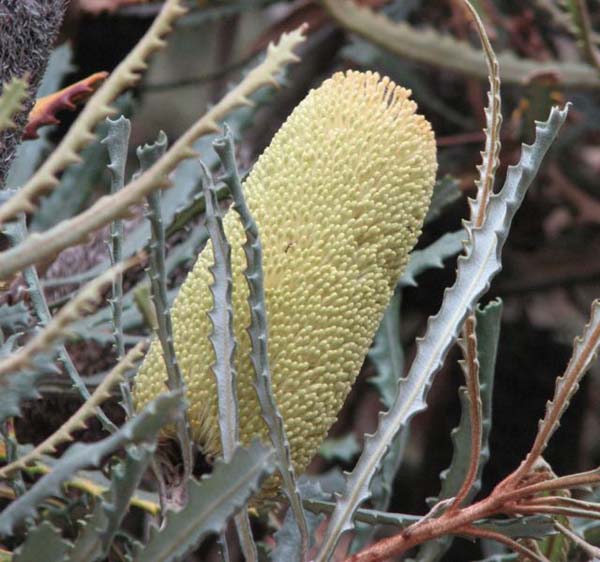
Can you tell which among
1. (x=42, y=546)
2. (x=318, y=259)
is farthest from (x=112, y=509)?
(x=318, y=259)

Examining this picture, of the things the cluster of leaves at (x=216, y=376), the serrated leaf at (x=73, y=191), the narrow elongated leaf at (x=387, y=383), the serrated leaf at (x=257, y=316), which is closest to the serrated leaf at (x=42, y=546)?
the cluster of leaves at (x=216, y=376)

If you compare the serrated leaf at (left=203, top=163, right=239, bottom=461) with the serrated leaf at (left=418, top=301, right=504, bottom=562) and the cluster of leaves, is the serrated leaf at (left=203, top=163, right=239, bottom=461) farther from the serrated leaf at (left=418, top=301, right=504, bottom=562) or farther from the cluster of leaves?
the serrated leaf at (left=418, top=301, right=504, bottom=562)

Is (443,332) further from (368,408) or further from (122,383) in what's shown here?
(368,408)

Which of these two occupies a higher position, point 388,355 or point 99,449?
point 99,449

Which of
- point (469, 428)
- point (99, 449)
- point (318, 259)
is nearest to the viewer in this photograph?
point (99, 449)

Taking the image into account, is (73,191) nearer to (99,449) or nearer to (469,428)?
(469,428)

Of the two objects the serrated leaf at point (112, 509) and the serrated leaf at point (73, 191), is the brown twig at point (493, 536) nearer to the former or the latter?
the serrated leaf at point (112, 509)

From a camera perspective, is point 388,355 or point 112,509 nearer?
point 112,509

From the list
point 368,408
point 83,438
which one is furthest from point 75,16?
point 368,408

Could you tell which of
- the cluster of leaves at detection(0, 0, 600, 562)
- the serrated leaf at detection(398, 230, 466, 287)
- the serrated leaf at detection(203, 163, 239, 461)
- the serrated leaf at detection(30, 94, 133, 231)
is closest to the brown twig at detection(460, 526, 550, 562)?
the cluster of leaves at detection(0, 0, 600, 562)
